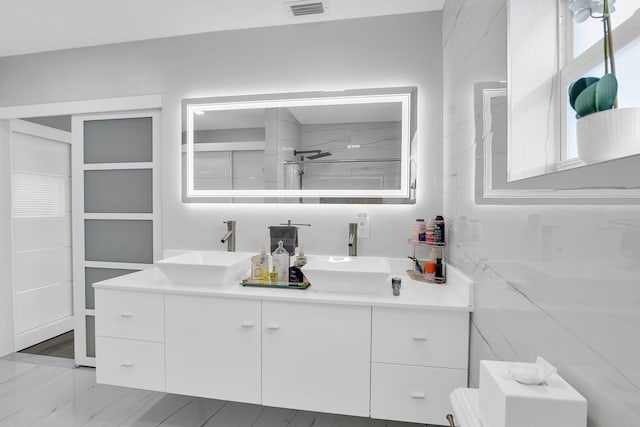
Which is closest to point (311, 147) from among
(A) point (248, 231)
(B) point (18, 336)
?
(A) point (248, 231)

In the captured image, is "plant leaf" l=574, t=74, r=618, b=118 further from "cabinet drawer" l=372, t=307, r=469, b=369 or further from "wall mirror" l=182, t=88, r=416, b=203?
"wall mirror" l=182, t=88, r=416, b=203

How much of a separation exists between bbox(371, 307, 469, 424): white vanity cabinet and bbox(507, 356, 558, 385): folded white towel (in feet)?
2.21

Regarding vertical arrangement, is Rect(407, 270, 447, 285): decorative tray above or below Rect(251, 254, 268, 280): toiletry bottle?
below

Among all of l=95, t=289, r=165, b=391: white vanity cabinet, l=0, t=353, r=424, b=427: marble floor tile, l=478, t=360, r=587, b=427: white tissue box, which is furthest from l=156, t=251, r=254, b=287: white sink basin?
l=478, t=360, r=587, b=427: white tissue box

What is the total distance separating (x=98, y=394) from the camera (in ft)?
6.89

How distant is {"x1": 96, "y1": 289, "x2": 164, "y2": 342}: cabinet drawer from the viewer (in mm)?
1636

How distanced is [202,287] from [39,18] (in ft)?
6.69

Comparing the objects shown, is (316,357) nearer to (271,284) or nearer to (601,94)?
(271,284)

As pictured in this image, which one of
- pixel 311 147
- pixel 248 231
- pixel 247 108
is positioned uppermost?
pixel 247 108

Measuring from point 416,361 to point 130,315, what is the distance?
4.71ft

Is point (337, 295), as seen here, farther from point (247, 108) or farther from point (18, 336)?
point (18, 336)

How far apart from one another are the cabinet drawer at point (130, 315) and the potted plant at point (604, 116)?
69.3 inches

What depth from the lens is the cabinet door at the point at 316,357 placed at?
143 cm

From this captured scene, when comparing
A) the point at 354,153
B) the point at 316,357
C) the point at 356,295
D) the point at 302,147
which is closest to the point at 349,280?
the point at 356,295
